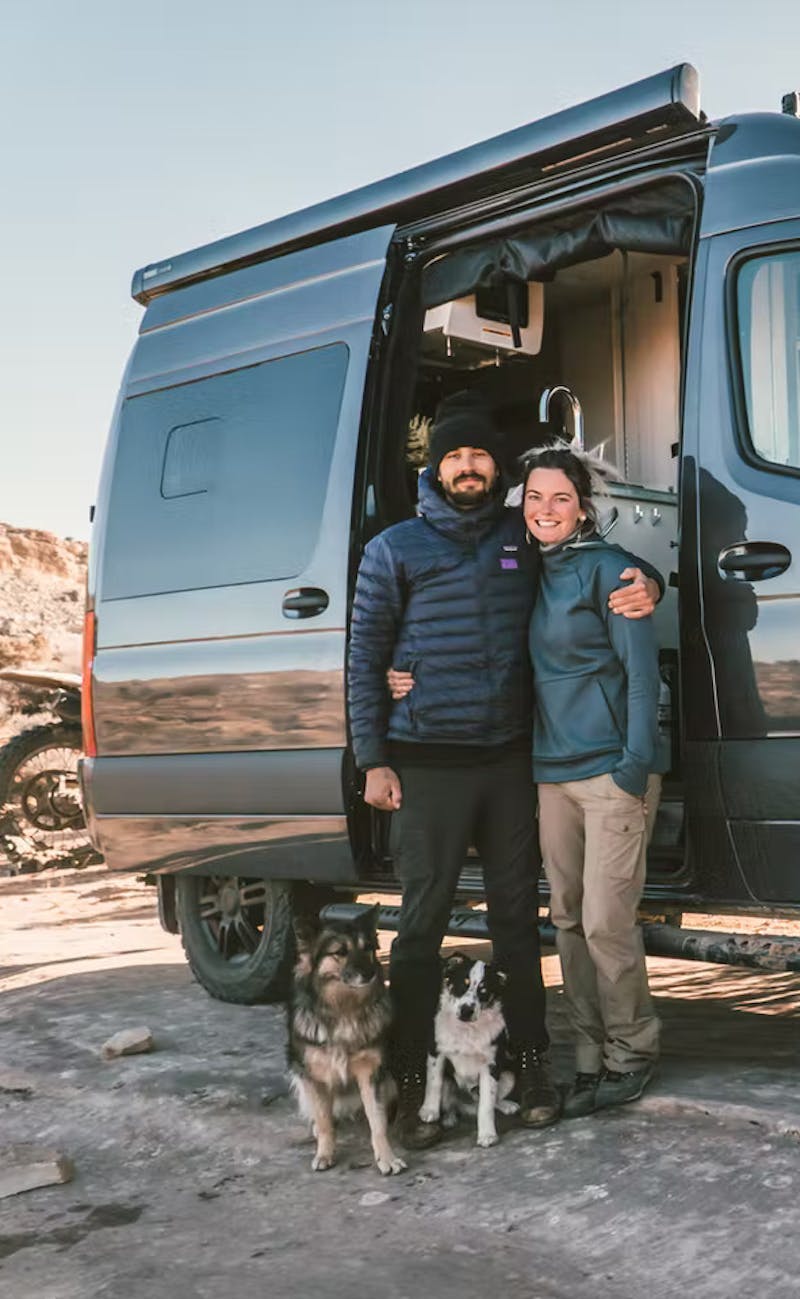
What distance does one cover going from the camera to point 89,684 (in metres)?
5.99

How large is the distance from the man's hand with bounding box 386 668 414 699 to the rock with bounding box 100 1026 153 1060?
176 centimetres

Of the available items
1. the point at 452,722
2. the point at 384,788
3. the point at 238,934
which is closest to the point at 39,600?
the point at 238,934

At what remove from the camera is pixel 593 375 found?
687 cm

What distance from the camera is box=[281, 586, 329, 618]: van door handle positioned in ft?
16.9

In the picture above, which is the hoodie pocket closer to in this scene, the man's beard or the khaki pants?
the khaki pants

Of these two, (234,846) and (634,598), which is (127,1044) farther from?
(634,598)

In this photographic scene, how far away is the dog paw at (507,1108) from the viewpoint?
14.1ft

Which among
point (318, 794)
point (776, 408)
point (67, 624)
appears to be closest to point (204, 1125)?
point (318, 794)

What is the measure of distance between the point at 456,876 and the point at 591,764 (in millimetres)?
559

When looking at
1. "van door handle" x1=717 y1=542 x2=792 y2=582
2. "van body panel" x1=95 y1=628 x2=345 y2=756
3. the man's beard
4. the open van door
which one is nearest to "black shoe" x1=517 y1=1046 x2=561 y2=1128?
the open van door

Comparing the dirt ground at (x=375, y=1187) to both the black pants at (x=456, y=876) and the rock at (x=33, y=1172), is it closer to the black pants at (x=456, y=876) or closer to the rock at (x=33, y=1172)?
the rock at (x=33, y=1172)

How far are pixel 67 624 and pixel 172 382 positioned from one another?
65.3 feet

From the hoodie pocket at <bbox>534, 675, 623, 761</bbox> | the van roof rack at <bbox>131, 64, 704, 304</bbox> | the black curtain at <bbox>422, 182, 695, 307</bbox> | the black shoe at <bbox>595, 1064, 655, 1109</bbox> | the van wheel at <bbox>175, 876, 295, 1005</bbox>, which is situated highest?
the van roof rack at <bbox>131, 64, 704, 304</bbox>

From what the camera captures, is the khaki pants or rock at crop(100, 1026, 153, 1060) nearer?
the khaki pants
